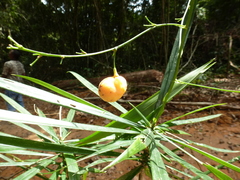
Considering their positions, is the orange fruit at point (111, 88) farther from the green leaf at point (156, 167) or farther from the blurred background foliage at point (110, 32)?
the blurred background foliage at point (110, 32)

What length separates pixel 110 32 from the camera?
4.64m

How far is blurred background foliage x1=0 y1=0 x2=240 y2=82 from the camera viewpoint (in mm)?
3721

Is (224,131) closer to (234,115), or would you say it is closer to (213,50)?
(234,115)

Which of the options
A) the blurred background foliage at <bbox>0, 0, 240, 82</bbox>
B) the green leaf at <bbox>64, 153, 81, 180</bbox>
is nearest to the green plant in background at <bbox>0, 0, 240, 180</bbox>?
the green leaf at <bbox>64, 153, 81, 180</bbox>

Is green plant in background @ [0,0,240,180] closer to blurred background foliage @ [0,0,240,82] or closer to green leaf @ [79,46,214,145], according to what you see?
green leaf @ [79,46,214,145]

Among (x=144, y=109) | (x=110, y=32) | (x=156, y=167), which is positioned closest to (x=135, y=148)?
(x=156, y=167)

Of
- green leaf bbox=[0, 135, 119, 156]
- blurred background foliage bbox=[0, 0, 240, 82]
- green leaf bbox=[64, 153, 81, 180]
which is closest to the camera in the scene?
green leaf bbox=[0, 135, 119, 156]

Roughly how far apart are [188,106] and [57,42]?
465 centimetres

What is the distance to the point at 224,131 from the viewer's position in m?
1.59

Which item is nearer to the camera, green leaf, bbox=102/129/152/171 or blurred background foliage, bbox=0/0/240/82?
green leaf, bbox=102/129/152/171

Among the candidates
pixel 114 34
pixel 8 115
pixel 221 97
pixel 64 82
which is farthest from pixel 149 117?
pixel 114 34

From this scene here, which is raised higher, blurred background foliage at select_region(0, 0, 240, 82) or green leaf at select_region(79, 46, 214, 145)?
blurred background foliage at select_region(0, 0, 240, 82)

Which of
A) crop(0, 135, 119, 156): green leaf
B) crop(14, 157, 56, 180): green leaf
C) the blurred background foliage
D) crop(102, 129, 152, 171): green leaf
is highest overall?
the blurred background foliage

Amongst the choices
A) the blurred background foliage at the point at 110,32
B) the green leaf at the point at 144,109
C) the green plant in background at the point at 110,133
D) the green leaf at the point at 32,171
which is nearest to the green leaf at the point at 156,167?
the green plant in background at the point at 110,133
